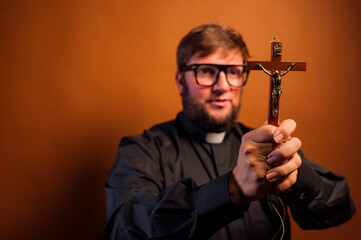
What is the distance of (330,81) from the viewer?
1.26m

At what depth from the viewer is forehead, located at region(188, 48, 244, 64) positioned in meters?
1.23

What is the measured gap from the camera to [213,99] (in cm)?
126

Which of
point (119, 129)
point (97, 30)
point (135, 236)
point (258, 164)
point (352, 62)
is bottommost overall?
point (135, 236)

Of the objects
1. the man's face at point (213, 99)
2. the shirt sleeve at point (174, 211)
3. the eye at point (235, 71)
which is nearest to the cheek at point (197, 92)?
the man's face at point (213, 99)

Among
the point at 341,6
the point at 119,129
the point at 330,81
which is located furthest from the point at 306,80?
the point at 119,129

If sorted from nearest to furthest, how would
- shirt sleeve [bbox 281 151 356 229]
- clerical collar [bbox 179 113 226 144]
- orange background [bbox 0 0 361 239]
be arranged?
shirt sleeve [bbox 281 151 356 229] → orange background [bbox 0 0 361 239] → clerical collar [bbox 179 113 226 144]

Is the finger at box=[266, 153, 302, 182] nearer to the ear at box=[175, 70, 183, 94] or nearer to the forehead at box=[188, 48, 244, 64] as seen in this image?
the forehead at box=[188, 48, 244, 64]

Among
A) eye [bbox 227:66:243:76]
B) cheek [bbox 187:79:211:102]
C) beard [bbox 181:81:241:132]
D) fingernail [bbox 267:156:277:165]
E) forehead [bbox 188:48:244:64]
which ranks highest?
forehead [bbox 188:48:244:64]

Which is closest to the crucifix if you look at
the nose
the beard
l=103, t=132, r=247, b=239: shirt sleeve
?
l=103, t=132, r=247, b=239: shirt sleeve

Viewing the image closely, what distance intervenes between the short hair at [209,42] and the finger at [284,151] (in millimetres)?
710

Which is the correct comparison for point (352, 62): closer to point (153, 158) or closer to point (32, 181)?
point (153, 158)

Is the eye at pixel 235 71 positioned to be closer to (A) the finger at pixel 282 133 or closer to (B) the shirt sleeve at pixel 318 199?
(B) the shirt sleeve at pixel 318 199

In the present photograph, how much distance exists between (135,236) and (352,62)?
107cm

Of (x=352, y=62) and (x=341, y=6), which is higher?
(x=341, y=6)
